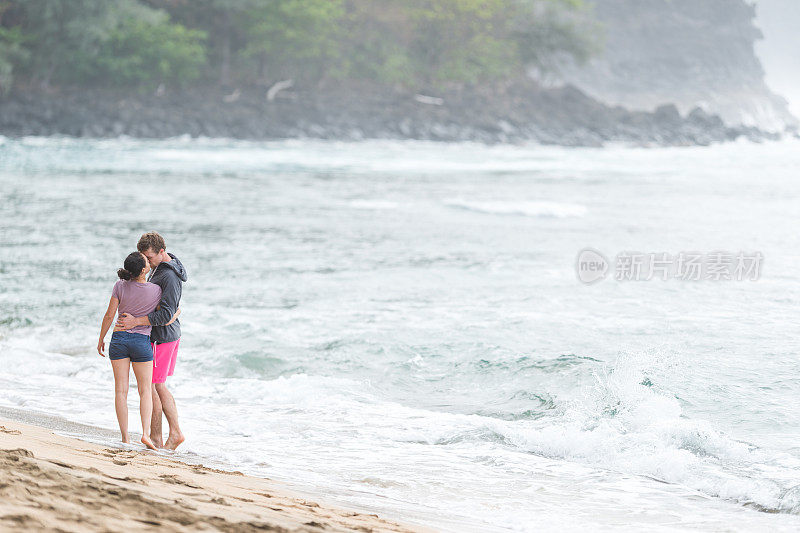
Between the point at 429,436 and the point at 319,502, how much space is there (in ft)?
5.49

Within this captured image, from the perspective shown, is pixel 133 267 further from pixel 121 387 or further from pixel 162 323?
pixel 121 387

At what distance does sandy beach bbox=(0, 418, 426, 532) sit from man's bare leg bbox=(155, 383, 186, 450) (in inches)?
26.4

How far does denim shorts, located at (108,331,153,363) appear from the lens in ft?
15.7

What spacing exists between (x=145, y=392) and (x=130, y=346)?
290 mm

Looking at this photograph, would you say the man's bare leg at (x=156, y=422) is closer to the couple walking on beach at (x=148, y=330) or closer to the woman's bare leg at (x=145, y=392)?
the couple walking on beach at (x=148, y=330)

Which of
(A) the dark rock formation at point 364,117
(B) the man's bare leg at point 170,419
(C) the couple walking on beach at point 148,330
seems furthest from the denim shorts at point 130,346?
(A) the dark rock formation at point 364,117

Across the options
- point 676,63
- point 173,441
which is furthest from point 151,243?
point 676,63

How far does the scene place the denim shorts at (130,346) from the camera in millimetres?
4785

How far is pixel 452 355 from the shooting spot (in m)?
7.59

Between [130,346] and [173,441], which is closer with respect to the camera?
[130,346]

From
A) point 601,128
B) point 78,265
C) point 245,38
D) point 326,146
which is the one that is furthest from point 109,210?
point 601,128

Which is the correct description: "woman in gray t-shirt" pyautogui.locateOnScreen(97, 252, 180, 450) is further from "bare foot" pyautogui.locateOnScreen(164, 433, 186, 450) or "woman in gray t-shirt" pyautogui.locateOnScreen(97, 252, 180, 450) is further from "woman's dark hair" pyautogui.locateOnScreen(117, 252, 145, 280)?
"bare foot" pyautogui.locateOnScreen(164, 433, 186, 450)

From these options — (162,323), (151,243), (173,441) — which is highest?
(151,243)

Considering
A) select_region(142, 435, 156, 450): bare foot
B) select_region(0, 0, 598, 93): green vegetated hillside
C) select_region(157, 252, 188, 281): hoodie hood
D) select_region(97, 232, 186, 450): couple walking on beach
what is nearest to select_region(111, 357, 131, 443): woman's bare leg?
select_region(97, 232, 186, 450): couple walking on beach
